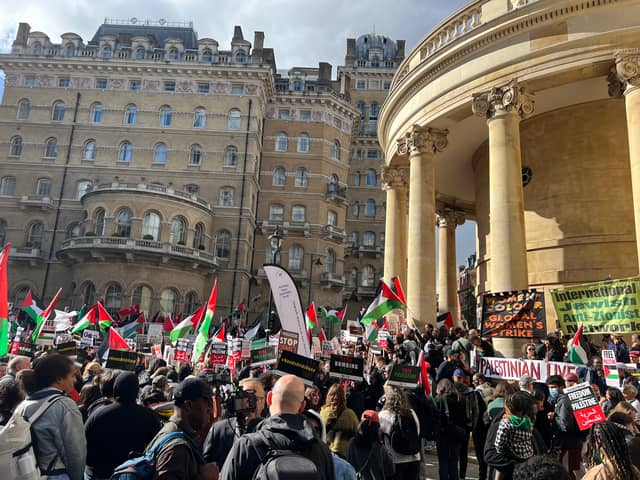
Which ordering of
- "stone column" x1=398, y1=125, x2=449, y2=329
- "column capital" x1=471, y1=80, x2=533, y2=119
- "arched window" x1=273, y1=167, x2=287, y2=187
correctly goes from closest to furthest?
"column capital" x1=471, y1=80, x2=533, y2=119
"stone column" x1=398, y1=125, x2=449, y2=329
"arched window" x1=273, y1=167, x2=287, y2=187

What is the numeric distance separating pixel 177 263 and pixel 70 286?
9503 mm

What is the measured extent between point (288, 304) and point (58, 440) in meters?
4.69

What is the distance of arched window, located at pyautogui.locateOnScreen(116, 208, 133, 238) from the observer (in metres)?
40.2

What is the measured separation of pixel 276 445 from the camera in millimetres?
2838

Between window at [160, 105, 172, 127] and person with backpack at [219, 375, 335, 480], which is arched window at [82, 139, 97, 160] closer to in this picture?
window at [160, 105, 172, 127]

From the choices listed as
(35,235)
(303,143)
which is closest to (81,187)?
(35,235)

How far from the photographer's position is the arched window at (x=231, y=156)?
47.8 m

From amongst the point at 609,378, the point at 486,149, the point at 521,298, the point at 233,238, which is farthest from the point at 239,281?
the point at 609,378

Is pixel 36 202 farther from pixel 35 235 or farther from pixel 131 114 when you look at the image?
pixel 131 114

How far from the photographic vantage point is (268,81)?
5056 cm

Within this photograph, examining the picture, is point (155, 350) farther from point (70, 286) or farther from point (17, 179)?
point (17, 179)

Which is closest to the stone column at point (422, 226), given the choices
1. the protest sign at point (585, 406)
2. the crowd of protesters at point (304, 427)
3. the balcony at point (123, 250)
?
the crowd of protesters at point (304, 427)

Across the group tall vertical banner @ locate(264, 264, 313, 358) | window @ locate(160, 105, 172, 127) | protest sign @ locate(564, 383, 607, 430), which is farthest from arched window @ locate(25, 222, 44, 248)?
protest sign @ locate(564, 383, 607, 430)

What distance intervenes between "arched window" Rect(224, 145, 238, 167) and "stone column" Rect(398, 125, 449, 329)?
31011 millimetres
